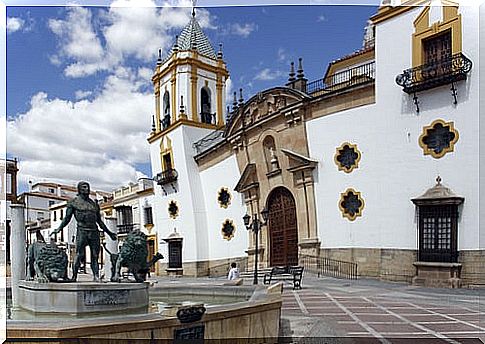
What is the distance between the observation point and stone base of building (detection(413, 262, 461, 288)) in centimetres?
939

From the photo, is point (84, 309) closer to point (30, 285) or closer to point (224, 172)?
Answer: point (30, 285)

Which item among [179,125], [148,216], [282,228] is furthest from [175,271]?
[179,125]

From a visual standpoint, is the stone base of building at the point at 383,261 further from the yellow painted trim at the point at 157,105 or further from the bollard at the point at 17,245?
the bollard at the point at 17,245

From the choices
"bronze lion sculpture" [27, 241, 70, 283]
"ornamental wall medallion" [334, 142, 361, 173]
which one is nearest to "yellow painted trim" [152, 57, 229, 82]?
"ornamental wall medallion" [334, 142, 361, 173]

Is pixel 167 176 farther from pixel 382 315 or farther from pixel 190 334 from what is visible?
pixel 190 334

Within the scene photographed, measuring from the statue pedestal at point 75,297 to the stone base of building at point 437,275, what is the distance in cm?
678

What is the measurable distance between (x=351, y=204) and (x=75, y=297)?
797 centimetres

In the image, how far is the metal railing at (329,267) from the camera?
441 inches

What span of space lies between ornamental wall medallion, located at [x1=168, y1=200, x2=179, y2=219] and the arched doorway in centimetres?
338

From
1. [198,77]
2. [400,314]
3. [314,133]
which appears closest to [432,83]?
[314,133]

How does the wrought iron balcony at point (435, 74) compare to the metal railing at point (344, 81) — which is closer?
the wrought iron balcony at point (435, 74)

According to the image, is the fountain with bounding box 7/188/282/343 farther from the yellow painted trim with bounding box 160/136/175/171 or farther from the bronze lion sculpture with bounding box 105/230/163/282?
the yellow painted trim with bounding box 160/136/175/171

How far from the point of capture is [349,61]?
1440 cm

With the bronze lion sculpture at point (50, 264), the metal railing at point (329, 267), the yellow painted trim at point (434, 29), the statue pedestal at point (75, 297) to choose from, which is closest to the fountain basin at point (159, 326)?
the statue pedestal at point (75, 297)
